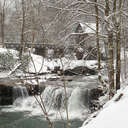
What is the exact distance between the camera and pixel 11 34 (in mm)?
30531

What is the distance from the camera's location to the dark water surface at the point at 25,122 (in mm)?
9019

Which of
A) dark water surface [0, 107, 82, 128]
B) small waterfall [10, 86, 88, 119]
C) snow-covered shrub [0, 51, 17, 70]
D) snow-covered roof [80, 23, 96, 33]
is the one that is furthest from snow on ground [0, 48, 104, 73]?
dark water surface [0, 107, 82, 128]

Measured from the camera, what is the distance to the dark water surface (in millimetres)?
9019

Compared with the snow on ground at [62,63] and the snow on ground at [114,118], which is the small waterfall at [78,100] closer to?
the snow on ground at [62,63]

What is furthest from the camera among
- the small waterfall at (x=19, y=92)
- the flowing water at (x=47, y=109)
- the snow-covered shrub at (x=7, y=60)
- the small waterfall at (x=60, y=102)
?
the snow-covered shrub at (x=7, y=60)

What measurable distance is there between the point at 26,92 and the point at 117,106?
953 centimetres

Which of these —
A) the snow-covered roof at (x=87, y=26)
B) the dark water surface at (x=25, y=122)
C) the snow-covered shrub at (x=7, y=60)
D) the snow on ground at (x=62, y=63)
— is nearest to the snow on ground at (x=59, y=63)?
the snow on ground at (x=62, y=63)

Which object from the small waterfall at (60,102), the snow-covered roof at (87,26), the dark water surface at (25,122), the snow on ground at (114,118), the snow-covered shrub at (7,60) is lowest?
the dark water surface at (25,122)

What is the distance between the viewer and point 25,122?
9.41 metres

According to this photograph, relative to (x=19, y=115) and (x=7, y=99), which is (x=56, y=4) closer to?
(x=19, y=115)

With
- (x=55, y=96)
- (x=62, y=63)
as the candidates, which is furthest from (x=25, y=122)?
(x=62, y=63)

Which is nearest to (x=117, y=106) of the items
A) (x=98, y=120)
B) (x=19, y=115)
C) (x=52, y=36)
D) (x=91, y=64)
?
(x=98, y=120)

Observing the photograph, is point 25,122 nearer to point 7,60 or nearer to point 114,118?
point 114,118

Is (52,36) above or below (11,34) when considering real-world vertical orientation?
below
